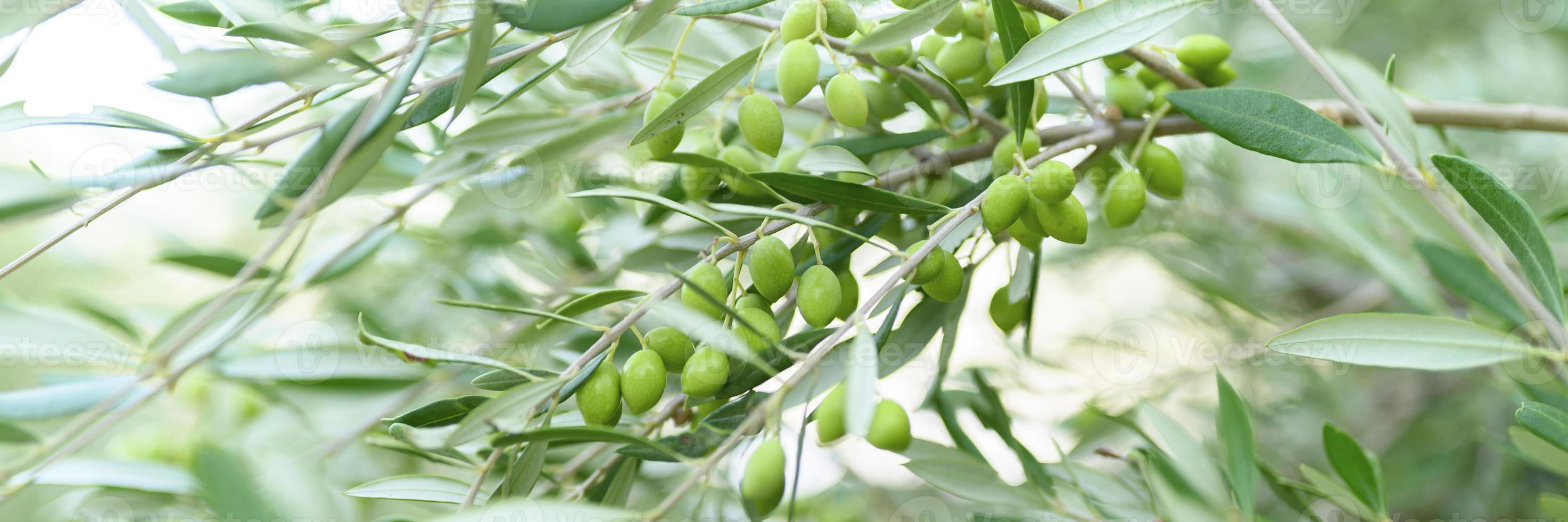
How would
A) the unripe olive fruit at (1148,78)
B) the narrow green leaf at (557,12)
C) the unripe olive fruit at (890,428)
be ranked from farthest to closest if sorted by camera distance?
the unripe olive fruit at (1148,78) → the unripe olive fruit at (890,428) → the narrow green leaf at (557,12)

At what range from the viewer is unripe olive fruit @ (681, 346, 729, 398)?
357 mm

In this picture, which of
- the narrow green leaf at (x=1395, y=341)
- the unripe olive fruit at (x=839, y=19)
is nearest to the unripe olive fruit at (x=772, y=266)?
the unripe olive fruit at (x=839, y=19)

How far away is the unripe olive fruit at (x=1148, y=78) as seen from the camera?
1.69 ft

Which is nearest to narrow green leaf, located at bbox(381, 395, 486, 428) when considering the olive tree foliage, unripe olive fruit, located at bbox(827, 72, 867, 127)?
the olive tree foliage

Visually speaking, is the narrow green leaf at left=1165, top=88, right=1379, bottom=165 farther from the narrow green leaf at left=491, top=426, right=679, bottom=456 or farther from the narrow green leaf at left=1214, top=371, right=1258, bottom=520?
the narrow green leaf at left=491, top=426, right=679, bottom=456

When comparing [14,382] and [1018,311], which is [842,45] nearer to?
[1018,311]

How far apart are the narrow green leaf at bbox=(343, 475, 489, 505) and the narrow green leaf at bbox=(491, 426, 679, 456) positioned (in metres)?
0.09

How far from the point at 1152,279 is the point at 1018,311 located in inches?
36.0

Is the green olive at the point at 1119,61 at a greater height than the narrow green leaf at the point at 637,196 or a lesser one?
lesser

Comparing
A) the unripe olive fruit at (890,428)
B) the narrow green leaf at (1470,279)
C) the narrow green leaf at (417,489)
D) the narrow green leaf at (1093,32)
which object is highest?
the narrow green leaf at (1093,32)

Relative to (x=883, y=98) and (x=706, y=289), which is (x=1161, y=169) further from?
(x=706, y=289)

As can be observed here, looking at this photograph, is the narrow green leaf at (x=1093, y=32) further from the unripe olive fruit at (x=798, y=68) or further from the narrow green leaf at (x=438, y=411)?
the narrow green leaf at (x=438, y=411)

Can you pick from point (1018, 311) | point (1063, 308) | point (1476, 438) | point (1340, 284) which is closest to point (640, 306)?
point (1018, 311)

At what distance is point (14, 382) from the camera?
136cm
